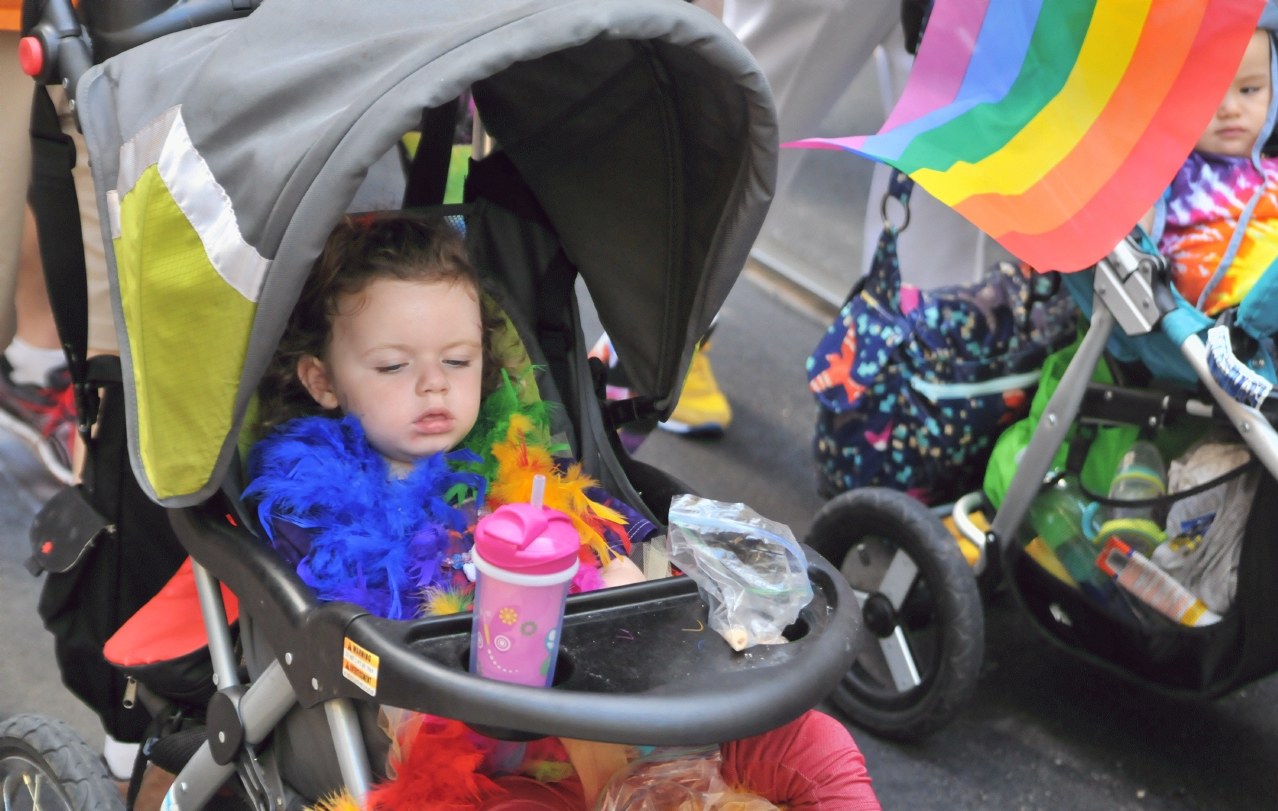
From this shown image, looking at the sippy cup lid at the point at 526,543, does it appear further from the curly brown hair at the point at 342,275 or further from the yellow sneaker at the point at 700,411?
the yellow sneaker at the point at 700,411

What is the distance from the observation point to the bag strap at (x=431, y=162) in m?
1.72

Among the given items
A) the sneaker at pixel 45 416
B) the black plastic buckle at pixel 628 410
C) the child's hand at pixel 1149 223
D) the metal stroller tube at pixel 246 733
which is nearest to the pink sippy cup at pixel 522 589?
the metal stroller tube at pixel 246 733

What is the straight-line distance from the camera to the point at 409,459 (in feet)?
5.19

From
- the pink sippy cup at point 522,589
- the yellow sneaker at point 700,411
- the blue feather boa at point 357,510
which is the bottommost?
the yellow sneaker at point 700,411

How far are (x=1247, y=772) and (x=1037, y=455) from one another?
0.75 meters

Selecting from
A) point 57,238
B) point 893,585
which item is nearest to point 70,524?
point 57,238

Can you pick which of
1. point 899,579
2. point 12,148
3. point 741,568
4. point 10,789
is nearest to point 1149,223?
point 899,579

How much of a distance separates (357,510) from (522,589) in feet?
1.43

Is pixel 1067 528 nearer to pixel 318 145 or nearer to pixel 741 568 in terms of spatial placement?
pixel 741 568

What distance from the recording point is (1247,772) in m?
2.24

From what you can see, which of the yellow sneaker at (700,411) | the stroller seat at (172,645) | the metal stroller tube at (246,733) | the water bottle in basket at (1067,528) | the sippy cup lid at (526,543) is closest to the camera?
the sippy cup lid at (526,543)

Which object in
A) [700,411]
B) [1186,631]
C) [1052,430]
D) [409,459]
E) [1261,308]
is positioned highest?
[1261,308]

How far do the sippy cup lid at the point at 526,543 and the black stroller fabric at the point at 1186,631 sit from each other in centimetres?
133

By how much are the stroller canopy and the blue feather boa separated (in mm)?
120
